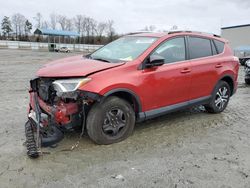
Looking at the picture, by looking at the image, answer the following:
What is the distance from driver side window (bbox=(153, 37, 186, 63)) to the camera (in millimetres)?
4768

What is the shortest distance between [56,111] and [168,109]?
204 centimetres

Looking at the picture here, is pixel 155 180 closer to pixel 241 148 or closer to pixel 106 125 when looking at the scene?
pixel 106 125

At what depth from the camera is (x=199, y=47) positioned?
5.52 metres

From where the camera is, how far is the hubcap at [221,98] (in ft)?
19.7

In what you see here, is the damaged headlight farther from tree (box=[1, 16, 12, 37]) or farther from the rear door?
tree (box=[1, 16, 12, 37])

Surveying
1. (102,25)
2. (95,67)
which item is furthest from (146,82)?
(102,25)

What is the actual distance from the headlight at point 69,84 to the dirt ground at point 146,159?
0.91 m

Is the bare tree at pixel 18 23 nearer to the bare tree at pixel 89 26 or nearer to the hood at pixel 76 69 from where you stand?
the bare tree at pixel 89 26

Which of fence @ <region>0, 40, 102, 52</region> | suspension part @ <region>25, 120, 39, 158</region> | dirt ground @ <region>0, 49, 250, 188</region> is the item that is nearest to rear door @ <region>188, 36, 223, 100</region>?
dirt ground @ <region>0, 49, 250, 188</region>

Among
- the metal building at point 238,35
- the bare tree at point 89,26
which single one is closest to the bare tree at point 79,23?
the bare tree at point 89,26

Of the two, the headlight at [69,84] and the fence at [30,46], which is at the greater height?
the fence at [30,46]

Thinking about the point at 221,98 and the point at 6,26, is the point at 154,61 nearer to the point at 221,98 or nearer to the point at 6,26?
the point at 221,98

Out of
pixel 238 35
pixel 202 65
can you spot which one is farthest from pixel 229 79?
pixel 238 35

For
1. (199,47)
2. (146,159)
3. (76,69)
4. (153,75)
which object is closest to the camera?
(146,159)
